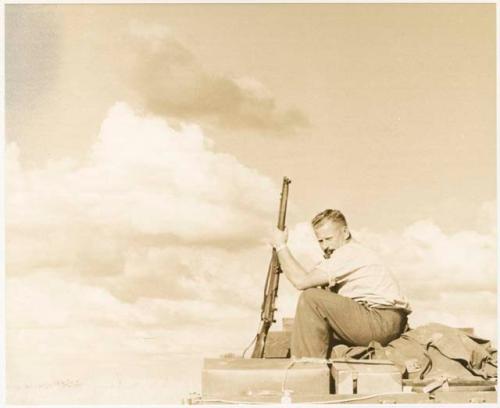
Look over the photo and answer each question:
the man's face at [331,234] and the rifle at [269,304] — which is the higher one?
the man's face at [331,234]

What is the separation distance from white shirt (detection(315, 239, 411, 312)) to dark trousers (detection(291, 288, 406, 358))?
0.33 feet

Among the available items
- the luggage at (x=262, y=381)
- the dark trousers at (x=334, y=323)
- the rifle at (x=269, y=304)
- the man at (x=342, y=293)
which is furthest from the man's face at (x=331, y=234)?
the luggage at (x=262, y=381)

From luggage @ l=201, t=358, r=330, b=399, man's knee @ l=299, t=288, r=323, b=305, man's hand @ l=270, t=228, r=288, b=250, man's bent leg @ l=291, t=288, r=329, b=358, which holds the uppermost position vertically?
man's hand @ l=270, t=228, r=288, b=250

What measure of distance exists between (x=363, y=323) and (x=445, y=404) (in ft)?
3.01

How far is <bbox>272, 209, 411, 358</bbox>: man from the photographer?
695cm

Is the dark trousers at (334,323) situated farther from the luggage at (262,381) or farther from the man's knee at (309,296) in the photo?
the luggage at (262,381)

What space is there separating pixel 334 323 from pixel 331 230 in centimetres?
84

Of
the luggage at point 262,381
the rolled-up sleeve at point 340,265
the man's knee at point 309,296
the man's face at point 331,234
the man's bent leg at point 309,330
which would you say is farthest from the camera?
the man's face at point 331,234

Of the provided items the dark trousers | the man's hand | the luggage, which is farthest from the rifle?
the luggage

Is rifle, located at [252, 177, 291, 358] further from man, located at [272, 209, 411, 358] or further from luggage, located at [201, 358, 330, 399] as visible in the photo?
luggage, located at [201, 358, 330, 399]

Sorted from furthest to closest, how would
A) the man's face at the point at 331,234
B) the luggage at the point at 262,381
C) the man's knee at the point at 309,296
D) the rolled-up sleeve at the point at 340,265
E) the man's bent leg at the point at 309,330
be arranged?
the man's face at the point at 331,234
the rolled-up sleeve at the point at 340,265
the man's knee at the point at 309,296
the man's bent leg at the point at 309,330
the luggage at the point at 262,381

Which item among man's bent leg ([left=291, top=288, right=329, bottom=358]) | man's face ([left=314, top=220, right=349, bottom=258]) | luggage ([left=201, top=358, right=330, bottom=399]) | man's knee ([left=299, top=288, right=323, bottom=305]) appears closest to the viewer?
luggage ([left=201, top=358, right=330, bottom=399])

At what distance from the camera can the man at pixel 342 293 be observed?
695cm

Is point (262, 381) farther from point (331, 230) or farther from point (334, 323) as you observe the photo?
point (331, 230)
